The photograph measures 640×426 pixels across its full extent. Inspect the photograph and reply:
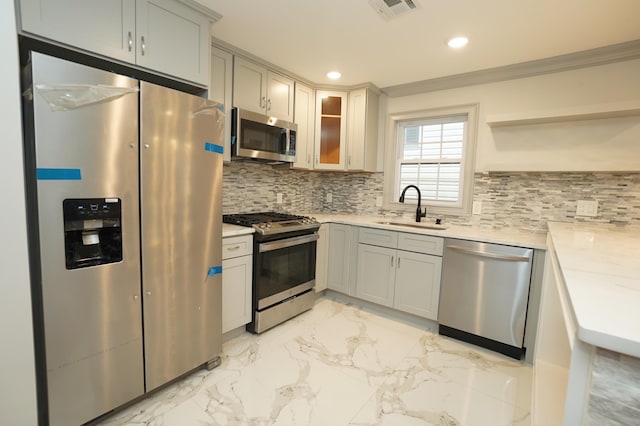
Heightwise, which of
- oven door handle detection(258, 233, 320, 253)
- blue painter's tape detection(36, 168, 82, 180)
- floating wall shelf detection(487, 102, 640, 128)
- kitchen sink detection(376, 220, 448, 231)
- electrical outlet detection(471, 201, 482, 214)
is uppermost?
floating wall shelf detection(487, 102, 640, 128)

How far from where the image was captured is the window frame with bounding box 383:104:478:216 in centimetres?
289

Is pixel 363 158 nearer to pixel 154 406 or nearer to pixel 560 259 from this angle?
pixel 560 259

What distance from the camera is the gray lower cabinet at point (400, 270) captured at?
2561mm

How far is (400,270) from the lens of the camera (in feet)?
8.97

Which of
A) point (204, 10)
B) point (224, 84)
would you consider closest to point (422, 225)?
point (224, 84)

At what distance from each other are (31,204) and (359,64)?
2.50m

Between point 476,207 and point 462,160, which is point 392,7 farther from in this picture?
point 476,207

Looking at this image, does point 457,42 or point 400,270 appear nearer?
point 457,42

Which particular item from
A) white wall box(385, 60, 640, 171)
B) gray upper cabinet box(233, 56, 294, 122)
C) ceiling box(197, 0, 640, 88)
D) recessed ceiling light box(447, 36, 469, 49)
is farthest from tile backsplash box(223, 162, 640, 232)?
recessed ceiling light box(447, 36, 469, 49)

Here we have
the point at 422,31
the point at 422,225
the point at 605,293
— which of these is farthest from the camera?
the point at 422,225

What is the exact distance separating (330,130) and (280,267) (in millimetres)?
1746

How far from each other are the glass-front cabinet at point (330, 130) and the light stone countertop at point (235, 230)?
1304 mm

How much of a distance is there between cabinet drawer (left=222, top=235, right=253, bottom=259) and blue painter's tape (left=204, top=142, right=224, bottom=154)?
620 mm

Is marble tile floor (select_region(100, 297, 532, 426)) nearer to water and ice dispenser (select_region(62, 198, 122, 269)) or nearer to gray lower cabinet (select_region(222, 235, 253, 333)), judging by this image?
gray lower cabinet (select_region(222, 235, 253, 333))
